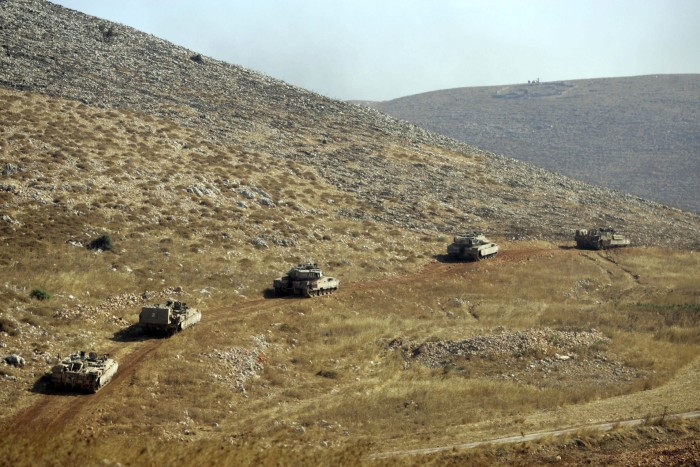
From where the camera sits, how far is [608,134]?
167375 mm

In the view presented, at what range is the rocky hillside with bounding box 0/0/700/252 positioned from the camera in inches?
2127

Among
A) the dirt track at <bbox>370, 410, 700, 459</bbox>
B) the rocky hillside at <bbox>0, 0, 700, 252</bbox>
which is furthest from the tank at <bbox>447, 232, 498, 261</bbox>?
the dirt track at <bbox>370, 410, 700, 459</bbox>

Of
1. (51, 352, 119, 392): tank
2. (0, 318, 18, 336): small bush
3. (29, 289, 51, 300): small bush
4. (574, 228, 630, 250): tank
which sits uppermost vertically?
(574, 228, 630, 250): tank

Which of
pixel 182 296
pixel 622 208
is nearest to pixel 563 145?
pixel 622 208

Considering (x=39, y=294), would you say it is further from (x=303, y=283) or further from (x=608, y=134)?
(x=608, y=134)

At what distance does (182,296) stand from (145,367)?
1050 cm

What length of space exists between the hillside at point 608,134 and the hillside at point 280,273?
58.4 metres

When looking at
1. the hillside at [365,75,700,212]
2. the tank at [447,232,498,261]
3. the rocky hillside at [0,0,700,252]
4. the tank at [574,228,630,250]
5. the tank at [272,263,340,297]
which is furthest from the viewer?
the hillside at [365,75,700,212]

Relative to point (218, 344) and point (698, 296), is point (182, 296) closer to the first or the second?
point (218, 344)

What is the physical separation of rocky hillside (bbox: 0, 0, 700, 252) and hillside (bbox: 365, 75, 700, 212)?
57.8 meters

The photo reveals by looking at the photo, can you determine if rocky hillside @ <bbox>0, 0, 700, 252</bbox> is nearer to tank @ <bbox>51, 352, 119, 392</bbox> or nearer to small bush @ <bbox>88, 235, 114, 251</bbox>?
small bush @ <bbox>88, 235, 114, 251</bbox>

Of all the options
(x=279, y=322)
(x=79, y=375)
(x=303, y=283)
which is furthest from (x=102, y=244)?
(x=79, y=375)

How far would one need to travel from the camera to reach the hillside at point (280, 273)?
1082 inches

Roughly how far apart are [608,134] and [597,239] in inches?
4427
